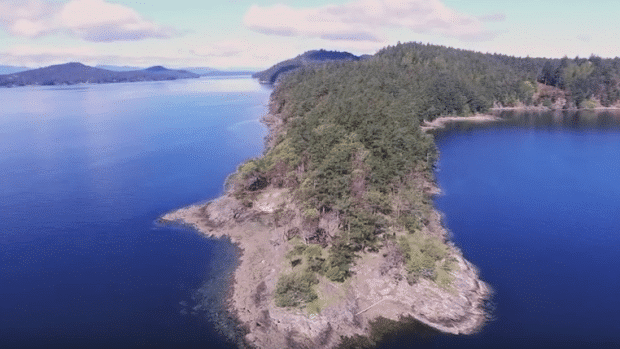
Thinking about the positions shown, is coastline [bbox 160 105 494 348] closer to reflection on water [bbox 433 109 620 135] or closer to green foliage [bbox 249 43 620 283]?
green foliage [bbox 249 43 620 283]

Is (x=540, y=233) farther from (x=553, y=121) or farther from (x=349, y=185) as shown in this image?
(x=553, y=121)

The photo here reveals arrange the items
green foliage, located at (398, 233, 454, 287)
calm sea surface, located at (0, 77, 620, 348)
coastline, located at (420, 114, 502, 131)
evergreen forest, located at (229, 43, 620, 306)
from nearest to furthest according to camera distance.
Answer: calm sea surface, located at (0, 77, 620, 348)
green foliage, located at (398, 233, 454, 287)
evergreen forest, located at (229, 43, 620, 306)
coastline, located at (420, 114, 502, 131)

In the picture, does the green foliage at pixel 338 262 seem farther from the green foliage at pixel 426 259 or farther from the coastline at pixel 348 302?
the green foliage at pixel 426 259

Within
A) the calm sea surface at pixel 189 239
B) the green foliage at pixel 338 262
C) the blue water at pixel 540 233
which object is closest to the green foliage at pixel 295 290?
the green foliage at pixel 338 262

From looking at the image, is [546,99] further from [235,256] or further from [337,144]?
[235,256]

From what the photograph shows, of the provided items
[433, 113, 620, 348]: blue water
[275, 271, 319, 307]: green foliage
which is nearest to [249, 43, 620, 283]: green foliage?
[275, 271, 319, 307]: green foliage

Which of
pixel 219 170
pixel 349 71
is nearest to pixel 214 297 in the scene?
pixel 219 170
